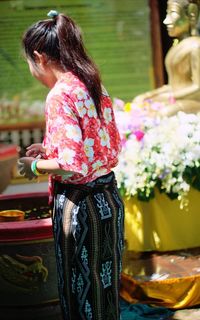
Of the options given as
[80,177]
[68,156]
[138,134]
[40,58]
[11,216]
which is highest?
[40,58]

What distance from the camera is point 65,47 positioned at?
2.89 metres

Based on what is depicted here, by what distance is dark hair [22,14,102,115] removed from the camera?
2.90 meters

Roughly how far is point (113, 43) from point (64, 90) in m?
6.47

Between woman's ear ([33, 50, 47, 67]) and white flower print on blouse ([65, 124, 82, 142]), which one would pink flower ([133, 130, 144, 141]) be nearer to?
woman's ear ([33, 50, 47, 67])

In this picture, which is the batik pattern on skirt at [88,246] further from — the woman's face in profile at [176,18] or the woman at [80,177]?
the woman's face in profile at [176,18]

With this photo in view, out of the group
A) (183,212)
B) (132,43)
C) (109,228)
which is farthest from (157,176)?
(132,43)

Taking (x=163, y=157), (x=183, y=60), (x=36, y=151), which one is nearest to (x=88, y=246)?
(x=36, y=151)

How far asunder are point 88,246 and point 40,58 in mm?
817

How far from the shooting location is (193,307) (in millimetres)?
4191

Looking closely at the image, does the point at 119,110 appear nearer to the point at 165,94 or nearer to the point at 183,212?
the point at 165,94

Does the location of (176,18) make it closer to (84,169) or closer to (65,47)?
(65,47)

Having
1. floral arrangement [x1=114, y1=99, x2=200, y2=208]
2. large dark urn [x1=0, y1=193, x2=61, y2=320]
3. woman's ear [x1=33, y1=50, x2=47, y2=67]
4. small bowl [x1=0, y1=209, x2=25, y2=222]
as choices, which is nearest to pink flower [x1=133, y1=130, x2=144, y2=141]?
floral arrangement [x1=114, y1=99, x2=200, y2=208]

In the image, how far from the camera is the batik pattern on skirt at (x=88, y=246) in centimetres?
288

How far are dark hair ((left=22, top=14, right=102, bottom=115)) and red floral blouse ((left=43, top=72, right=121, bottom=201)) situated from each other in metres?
0.04
